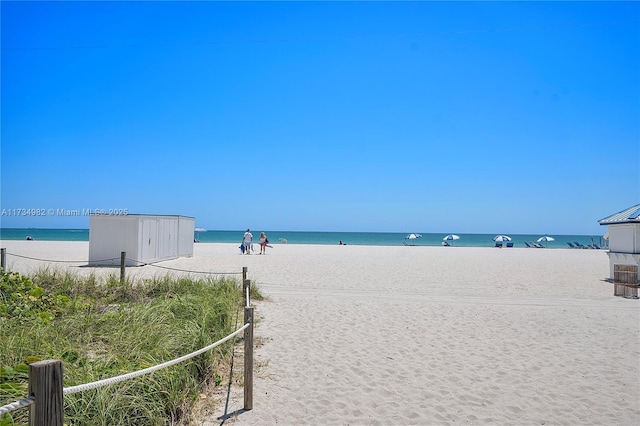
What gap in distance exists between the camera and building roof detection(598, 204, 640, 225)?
51.9ft

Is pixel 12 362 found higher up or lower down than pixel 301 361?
higher up

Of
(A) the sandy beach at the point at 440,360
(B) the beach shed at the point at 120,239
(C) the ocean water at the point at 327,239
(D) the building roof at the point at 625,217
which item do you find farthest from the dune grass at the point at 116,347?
(C) the ocean water at the point at 327,239

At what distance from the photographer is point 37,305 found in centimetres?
732

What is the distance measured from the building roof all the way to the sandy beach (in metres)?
4.68

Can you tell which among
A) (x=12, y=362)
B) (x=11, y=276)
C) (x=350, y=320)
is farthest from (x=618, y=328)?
(x=11, y=276)

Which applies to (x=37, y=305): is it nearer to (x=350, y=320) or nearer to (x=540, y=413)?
(x=350, y=320)

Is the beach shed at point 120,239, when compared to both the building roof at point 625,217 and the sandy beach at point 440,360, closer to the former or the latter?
the sandy beach at point 440,360

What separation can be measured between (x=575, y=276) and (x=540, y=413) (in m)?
16.1

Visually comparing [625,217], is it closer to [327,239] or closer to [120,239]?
[120,239]

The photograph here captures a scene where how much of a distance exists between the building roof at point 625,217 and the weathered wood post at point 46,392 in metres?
18.1

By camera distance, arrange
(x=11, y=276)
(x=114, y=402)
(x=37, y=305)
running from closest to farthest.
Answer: (x=114, y=402), (x=37, y=305), (x=11, y=276)

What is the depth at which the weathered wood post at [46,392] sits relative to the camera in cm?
205

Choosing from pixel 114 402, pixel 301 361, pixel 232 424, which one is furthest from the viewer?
pixel 301 361

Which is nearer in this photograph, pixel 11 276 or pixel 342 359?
pixel 342 359
